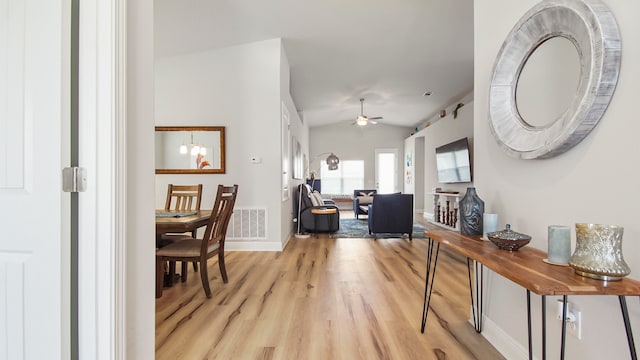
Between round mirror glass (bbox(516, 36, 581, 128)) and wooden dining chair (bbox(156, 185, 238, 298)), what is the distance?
2.12 metres

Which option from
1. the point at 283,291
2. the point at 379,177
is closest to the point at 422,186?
the point at 379,177

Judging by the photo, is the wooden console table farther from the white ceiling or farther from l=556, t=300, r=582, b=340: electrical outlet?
the white ceiling

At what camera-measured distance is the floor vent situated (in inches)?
161

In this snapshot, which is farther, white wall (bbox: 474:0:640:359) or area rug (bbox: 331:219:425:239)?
area rug (bbox: 331:219:425:239)

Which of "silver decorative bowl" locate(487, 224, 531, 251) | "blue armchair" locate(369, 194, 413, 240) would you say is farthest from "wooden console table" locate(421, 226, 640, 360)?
"blue armchair" locate(369, 194, 413, 240)

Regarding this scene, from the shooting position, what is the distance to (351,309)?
219 centimetres

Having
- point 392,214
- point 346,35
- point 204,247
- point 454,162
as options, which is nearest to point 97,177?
point 204,247

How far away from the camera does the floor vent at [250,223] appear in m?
4.10

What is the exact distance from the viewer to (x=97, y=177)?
978 millimetres

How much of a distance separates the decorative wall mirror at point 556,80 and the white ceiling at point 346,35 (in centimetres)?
224

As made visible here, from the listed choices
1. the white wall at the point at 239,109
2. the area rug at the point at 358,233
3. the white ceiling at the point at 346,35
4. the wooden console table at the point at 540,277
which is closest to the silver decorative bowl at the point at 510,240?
the wooden console table at the point at 540,277

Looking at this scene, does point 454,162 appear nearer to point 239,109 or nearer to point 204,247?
point 239,109

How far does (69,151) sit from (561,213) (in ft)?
6.35

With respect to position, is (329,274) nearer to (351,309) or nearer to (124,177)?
(351,309)
